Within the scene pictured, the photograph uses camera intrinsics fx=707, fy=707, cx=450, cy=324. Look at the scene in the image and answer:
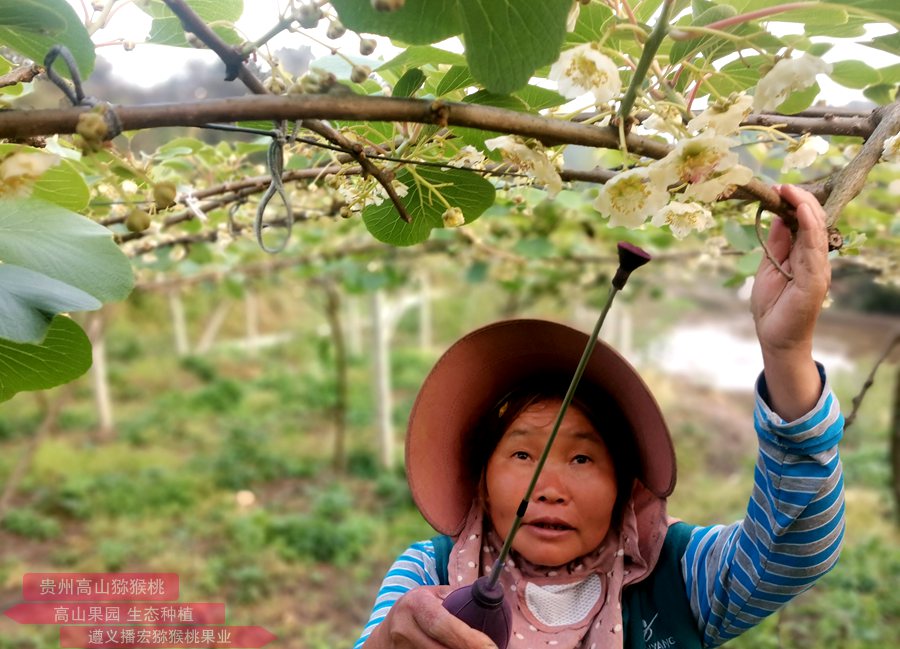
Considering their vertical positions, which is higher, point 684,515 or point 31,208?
point 31,208

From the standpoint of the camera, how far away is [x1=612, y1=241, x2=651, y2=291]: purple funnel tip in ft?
1.65

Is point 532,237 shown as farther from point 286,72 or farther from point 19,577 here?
point 19,577

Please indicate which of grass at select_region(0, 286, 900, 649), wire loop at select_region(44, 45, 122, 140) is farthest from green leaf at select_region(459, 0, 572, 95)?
grass at select_region(0, 286, 900, 649)

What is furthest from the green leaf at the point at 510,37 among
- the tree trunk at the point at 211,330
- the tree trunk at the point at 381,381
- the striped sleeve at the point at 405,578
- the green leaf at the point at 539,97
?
the tree trunk at the point at 211,330

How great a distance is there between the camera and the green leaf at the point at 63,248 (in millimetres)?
521

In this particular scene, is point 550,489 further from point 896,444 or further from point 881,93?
point 896,444

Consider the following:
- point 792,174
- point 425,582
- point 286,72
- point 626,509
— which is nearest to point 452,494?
point 425,582

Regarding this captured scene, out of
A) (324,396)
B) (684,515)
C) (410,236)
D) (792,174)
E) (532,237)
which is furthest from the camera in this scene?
(324,396)

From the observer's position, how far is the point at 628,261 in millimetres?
508

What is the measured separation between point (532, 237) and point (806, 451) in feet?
6.34

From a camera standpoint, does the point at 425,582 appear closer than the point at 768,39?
No

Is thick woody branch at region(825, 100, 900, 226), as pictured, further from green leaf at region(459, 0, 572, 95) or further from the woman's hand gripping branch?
green leaf at region(459, 0, 572, 95)

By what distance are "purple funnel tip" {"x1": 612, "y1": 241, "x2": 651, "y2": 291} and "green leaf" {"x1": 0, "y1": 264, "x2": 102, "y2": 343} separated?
14.1 inches

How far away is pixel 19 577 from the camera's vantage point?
4027mm
